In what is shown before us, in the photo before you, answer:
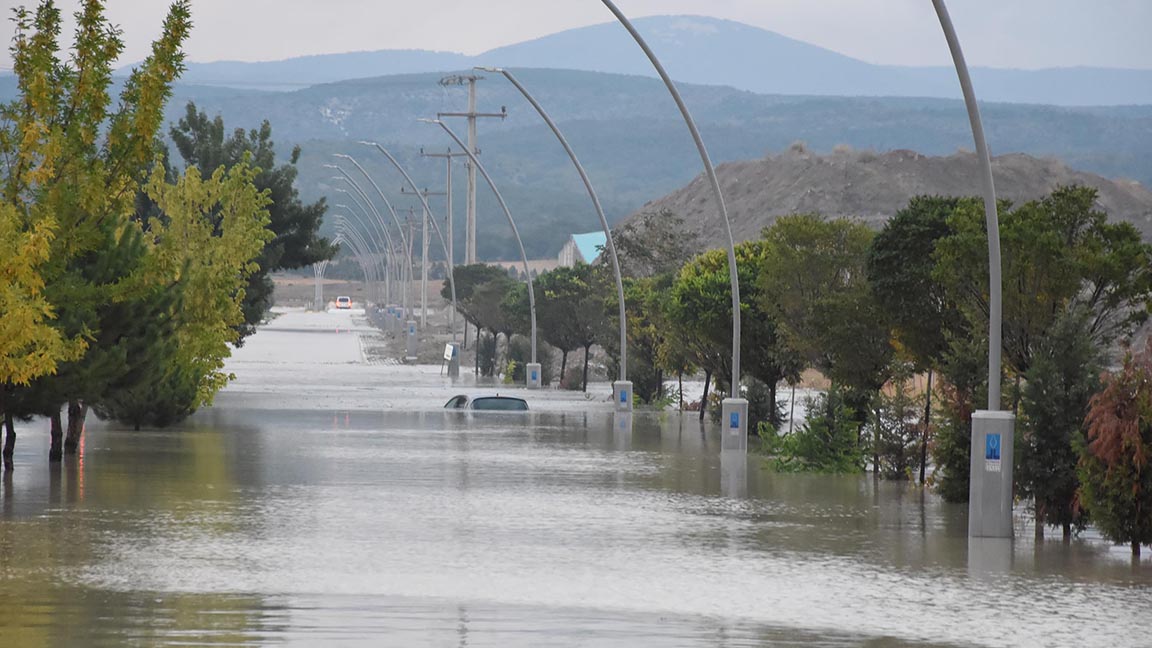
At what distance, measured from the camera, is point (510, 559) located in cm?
1744

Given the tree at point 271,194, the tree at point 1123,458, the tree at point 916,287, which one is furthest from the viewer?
the tree at point 271,194

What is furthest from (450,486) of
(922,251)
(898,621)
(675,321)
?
→ (675,321)

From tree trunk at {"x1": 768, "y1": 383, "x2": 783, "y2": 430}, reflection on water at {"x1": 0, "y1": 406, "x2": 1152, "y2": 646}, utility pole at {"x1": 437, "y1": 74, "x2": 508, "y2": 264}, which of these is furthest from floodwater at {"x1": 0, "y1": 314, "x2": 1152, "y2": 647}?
utility pole at {"x1": 437, "y1": 74, "x2": 508, "y2": 264}

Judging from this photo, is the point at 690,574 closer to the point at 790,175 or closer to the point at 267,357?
the point at 267,357

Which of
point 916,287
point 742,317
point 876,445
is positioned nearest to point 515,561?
point 916,287

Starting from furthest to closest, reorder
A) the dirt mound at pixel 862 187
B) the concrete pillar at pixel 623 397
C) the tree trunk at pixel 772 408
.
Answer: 1. the dirt mound at pixel 862 187
2. the concrete pillar at pixel 623 397
3. the tree trunk at pixel 772 408

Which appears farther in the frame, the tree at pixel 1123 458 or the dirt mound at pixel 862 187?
the dirt mound at pixel 862 187

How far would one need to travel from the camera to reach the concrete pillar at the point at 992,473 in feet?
66.0

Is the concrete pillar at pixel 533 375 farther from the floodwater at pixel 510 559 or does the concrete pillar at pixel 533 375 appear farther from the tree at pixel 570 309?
the floodwater at pixel 510 559

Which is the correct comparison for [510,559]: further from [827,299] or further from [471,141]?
[471,141]

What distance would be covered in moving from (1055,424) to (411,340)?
7622 centimetres

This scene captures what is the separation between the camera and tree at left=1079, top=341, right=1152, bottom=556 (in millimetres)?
18188

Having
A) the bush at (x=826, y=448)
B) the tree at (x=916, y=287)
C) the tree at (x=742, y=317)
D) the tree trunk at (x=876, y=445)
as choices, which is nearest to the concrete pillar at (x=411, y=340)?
the tree at (x=742, y=317)

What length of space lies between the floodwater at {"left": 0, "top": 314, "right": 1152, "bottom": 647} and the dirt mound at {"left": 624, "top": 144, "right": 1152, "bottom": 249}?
9849 cm
